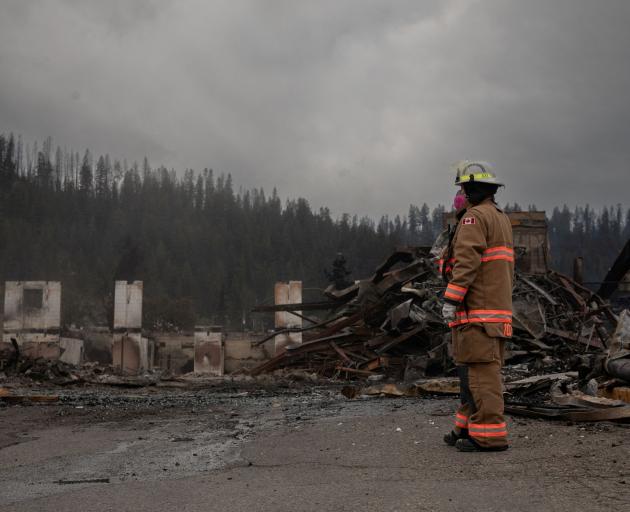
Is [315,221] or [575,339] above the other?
[315,221]

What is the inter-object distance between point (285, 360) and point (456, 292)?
1220cm

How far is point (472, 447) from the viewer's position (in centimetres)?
452

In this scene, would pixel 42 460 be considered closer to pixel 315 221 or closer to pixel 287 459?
pixel 287 459

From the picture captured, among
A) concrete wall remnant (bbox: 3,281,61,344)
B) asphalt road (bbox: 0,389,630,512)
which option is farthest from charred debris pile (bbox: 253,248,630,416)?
concrete wall remnant (bbox: 3,281,61,344)

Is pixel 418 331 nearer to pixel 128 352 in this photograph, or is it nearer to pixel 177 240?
pixel 128 352

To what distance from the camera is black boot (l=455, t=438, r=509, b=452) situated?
448 cm

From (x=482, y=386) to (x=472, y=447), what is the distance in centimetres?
41

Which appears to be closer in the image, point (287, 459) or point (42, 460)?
point (287, 459)

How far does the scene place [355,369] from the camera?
48.3 feet

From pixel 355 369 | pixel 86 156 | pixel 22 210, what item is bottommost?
pixel 355 369

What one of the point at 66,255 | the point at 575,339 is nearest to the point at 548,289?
the point at 575,339

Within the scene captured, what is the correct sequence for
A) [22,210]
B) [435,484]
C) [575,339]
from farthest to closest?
[22,210] → [575,339] → [435,484]

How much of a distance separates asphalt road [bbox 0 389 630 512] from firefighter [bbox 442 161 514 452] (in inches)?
7.2

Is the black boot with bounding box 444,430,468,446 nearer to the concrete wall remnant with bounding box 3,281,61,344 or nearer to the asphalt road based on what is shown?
the asphalt road
